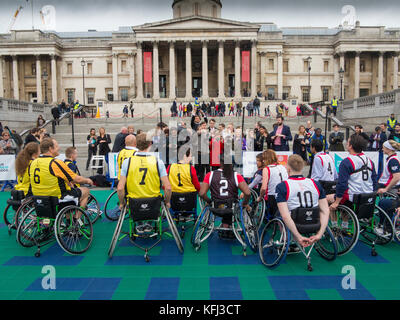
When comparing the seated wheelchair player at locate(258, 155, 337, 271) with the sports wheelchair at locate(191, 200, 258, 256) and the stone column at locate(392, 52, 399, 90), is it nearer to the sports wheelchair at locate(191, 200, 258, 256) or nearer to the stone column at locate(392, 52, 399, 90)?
the sports wheelchair at locate(191, 200, 258, 256)

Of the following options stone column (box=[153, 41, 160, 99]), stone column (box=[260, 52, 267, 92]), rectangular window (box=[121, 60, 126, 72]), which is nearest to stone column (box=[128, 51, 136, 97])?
rectangular window (box=[121, 60, 126, 72])

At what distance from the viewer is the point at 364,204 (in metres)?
5.63

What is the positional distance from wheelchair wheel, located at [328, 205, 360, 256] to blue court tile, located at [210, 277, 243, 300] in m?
2.00

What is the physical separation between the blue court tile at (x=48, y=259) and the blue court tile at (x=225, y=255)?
228 centimetres

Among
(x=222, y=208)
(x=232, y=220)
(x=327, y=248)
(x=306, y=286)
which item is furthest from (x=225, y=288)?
(x=327, y=248)

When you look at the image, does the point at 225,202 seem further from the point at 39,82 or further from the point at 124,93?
the point at 39,82

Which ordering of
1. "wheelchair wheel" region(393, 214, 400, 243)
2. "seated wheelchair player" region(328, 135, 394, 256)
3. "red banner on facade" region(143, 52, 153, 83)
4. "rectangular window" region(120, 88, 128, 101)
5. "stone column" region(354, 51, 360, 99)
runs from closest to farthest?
"seated wheelchair player" region(328, 135, 394, 256)
"wheelchair wheel" region(393, 214, 400, 243)
"red banner on facade" region(143, 52, 153, 83)
"stone column" region(354, 51, 360, 99)
"rectangular window" region(120, 88, 128, 101)

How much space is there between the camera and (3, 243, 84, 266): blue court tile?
550 centimetres

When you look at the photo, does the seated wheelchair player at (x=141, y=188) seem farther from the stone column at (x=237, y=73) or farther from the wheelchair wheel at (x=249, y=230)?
the stone column at (x=237, y=73)

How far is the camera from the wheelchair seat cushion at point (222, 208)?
19.1 feet

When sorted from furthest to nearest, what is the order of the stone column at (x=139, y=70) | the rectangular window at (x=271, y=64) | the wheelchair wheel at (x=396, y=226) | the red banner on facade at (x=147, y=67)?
the rectangular window at (x=271, y=64) < the stone column at (x=139, y=70) < the red banner on facade at (x=147, y=67) < the wheelchair wheel at (x=396, y=226)

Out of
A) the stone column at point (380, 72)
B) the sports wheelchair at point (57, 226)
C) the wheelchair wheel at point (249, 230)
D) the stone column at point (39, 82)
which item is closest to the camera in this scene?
the sports wheelchair at point (57, 226)

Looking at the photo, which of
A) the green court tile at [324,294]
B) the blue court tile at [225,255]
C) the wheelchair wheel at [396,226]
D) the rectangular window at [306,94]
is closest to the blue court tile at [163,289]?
the blue court tile at [225,255]

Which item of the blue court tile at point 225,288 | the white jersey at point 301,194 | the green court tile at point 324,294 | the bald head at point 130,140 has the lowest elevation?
the blue court tile at point 225,288
